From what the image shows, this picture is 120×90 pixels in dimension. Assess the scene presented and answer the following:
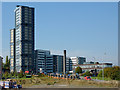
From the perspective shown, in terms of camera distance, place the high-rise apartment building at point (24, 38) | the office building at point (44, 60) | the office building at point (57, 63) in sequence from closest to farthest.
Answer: the high-rise apartment building at point (24, 38)
the office building at point (44, 60)
the office building at point (57, 63)

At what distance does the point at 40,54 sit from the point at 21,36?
41.0 feet

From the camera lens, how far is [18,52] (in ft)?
166

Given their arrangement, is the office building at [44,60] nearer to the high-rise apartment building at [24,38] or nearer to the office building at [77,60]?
the high-rise apartment building at [24,38]

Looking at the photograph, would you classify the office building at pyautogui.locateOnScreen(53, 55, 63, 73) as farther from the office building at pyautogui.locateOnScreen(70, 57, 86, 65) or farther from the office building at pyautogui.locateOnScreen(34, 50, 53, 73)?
the office building at pyautogui.locateOnScreen(70, 57, 86, 65)

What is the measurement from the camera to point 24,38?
49.7 meters

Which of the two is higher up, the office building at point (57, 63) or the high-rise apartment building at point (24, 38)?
the high-rise apartment building at point (24, 38)

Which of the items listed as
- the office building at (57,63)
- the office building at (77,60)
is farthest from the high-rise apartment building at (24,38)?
the office building at (77,60)

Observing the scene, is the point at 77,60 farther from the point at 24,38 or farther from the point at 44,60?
the point at 24,38

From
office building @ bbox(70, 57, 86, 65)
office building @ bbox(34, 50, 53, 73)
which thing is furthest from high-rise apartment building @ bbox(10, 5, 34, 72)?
office building @ bbox(70, 57, 86, 65)

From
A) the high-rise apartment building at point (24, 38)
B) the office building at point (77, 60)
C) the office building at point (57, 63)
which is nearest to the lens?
the high-rise apartment building at point (24, 38)

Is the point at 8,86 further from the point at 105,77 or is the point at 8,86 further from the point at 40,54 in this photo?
the point at 40,54

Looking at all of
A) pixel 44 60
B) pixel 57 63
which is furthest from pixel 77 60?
pixel 44 60

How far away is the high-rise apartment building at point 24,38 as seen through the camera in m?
49.2

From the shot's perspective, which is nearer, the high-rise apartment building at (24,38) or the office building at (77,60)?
the high-rise apartment building at (24,38)
